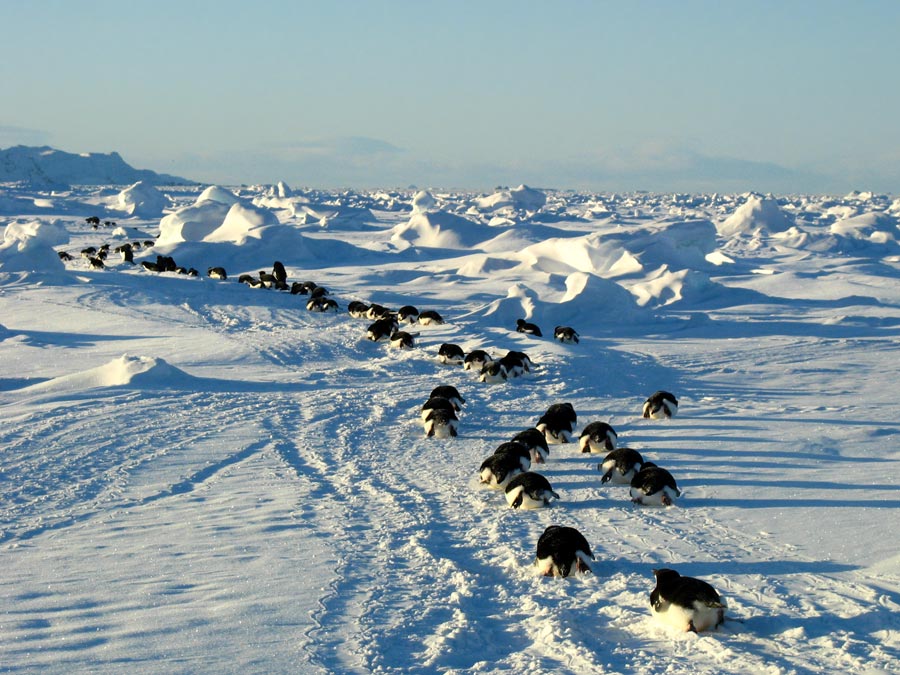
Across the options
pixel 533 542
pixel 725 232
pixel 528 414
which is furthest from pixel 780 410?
pixel 725 232

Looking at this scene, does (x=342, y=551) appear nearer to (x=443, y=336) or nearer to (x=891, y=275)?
(x=443, y=336)

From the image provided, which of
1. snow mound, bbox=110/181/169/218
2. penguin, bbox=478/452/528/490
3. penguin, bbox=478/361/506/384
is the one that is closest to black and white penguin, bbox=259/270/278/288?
penguin, bbox=478/361/506/384

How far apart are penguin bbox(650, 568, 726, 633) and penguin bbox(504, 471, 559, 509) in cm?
233

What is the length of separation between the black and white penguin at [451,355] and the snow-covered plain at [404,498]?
33 cm

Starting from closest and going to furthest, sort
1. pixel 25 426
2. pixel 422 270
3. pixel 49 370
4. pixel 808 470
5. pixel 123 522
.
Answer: pixel 123 522
pixel 808 470
pixel 25 426
pixel 49 370
pixel 422 270

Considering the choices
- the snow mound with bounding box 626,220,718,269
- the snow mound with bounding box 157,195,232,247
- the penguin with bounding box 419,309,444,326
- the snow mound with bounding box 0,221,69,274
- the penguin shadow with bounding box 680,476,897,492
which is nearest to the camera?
the penguin shadow with bounding box 680,476,897,492

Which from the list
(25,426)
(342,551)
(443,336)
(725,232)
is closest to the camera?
(342,551)

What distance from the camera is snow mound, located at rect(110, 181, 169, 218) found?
61.4 m

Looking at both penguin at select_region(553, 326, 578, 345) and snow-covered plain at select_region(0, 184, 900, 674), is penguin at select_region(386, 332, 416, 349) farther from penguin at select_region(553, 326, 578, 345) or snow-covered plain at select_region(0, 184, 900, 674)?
penguin at select_region(553, 326, 578, 345)

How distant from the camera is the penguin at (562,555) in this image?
18.5 feet

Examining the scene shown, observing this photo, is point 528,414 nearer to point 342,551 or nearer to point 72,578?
point 342,551

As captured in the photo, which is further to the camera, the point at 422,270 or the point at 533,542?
the point at 422,270

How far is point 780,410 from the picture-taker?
37.1 ft

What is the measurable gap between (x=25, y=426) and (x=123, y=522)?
3.29 m
